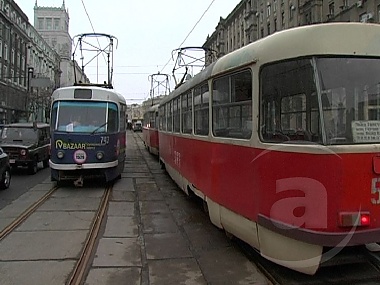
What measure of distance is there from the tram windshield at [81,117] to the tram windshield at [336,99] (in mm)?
7944

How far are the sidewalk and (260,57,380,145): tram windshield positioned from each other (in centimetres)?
191

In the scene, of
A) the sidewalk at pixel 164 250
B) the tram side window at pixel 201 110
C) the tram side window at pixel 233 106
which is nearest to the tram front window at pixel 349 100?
the tram side window at pixel 233 106

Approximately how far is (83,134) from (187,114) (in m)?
3.80

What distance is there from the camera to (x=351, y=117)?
4.23m

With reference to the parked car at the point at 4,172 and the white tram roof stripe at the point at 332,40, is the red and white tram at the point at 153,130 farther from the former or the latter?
the white tram roof stripe at the point at 332,40

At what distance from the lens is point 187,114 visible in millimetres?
8836

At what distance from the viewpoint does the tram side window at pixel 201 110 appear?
6812 millimetres

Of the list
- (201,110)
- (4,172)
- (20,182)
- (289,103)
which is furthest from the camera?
(20,182)

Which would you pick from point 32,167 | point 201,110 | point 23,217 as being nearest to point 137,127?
point 32,167

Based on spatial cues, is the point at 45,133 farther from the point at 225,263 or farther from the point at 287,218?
the point at 287,218

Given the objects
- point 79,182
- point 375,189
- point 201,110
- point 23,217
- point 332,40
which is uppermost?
point 332,40

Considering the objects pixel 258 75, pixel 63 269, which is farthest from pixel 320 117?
pixel 63 269

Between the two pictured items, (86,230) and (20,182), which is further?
(20,182)

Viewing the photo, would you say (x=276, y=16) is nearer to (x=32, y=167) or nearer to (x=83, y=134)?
(x=32, y=167)
